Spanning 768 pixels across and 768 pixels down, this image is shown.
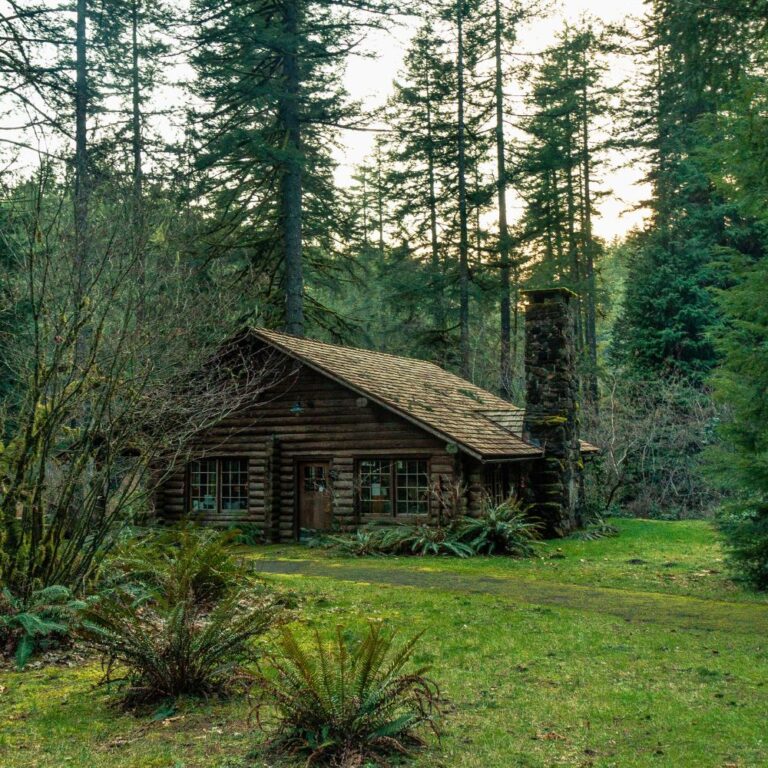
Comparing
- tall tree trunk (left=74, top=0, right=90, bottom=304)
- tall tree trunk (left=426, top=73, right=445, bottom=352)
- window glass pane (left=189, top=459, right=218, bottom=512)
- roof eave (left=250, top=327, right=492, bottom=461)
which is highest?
tall tree trunk (left=426, top=73, right=445, bottom=352)

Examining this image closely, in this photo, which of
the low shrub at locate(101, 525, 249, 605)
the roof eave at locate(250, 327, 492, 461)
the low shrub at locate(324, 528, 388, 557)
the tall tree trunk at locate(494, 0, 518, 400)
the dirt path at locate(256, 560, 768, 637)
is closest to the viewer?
the low shrub at locate(101, 525, 249, 605)

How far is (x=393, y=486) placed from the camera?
69.5ft

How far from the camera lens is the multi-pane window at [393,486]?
20.9 meters

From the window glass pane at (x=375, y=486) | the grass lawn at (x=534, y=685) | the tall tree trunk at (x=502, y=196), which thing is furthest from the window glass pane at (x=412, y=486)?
the tall tree trunk at (x=502, y=196)

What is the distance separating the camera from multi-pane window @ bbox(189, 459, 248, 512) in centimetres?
2280

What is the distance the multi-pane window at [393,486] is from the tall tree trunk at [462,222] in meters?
12.9

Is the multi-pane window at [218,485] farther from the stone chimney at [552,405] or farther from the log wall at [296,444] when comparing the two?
the stone chimney at [552,405]

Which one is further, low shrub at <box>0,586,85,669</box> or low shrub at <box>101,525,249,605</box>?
low shrub at <box>101,525,249,605</box>

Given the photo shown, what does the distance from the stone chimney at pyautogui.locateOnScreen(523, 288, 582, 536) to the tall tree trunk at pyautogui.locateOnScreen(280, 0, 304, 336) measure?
7646 millimetres

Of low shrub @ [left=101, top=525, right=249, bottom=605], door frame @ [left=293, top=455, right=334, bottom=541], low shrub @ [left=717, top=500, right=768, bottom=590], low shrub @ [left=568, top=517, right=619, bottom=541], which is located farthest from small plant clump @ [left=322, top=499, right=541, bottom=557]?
low shrub @ [left=101, top=525, right=249, bottom=605]

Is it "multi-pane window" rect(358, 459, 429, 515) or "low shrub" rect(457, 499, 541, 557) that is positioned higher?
"multi-pane window" rect(358, 459, 429, 515)

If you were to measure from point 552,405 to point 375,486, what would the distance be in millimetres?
5440

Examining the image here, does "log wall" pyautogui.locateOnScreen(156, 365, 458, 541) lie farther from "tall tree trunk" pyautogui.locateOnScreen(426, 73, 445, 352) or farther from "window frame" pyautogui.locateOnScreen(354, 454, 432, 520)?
"tall tree trunk" pyautogui.locateOnScreen(426, 73, 445, 352)

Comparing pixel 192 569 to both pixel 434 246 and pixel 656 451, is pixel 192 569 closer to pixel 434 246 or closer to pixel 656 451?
pixel 656 451
